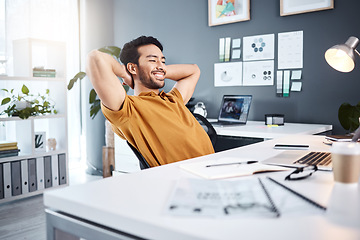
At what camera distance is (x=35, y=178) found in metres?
3.36

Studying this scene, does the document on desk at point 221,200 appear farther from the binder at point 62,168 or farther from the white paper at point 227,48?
the binder at point 62,168

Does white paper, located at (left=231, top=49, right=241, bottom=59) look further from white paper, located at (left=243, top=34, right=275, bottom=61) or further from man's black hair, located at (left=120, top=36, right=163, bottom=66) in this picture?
man's black hair, located at (left=120, top=36, right=163, bottom=66)

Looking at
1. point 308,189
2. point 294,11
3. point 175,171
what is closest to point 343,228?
point 308,189

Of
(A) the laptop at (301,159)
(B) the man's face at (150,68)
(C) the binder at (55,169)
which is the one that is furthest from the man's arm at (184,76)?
(C) the binder at (55,169)

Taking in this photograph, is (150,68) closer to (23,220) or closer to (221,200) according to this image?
(221,200)

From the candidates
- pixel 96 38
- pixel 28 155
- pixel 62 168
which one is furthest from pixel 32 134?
pixel 96 38

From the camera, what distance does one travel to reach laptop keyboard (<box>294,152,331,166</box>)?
1.12 meters

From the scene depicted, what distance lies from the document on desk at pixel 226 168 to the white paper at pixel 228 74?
7.42 feet

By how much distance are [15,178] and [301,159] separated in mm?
2806

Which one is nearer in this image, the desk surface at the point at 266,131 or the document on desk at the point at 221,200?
the document on desk at the point at 221,200

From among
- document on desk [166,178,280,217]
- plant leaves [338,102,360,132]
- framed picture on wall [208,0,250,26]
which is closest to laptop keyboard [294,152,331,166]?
document on desk [166,178,280,217]

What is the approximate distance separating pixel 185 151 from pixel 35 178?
2.27 meters

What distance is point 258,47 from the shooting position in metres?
3.19

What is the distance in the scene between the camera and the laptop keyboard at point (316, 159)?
3.68ft
